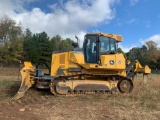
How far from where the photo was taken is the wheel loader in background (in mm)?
12422

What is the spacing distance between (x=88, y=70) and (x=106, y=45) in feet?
4.99

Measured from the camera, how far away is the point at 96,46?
1308 cm

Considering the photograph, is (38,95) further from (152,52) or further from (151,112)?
(152,52)

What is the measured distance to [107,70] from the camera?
13.2m

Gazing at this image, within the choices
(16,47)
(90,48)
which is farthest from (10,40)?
(90,48)

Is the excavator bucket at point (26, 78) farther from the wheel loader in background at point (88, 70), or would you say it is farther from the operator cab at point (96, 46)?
the operator cab at point (96, 46)

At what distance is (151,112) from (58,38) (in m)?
87.9

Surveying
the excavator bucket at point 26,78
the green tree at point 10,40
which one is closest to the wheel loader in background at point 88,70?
the excavator bucket at point 26,78

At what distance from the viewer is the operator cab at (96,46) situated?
1302 cm

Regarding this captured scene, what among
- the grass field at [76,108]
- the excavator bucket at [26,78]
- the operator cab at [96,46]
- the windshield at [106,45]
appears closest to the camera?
the grass field at [76,108]

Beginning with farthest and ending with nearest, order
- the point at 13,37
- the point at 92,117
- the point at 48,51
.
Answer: the point at 48,51
the point at 13,37
the point at 92,117

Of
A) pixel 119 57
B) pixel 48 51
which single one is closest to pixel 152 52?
pixel 48 51

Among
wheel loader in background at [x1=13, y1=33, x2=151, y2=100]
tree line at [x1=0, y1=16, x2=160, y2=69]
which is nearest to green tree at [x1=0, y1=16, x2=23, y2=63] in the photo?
tree line at [x1=0, y1=16, x2=160, y2=69]

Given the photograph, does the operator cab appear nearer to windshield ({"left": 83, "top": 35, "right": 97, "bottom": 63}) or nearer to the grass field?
windshield ({"left": 83, "top": 35, "right": 97, "bottom": 63})
